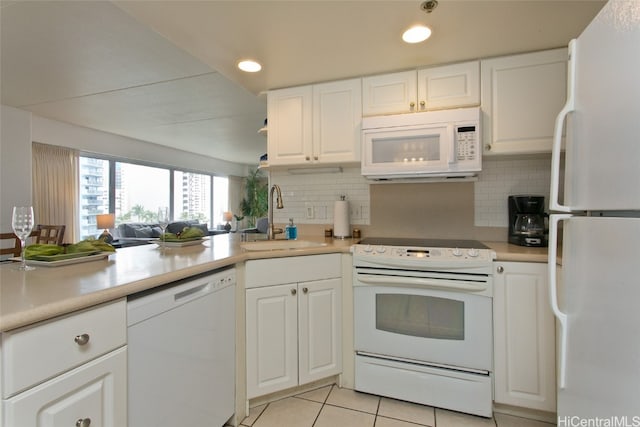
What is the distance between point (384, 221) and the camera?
96.4 inches

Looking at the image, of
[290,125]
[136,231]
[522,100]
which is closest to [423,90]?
[522,100]

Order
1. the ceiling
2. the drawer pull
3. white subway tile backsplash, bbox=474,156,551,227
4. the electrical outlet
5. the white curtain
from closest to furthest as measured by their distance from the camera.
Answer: the drawer pull
the ceiling
white subway tile backsplash, bbox=474,156,551,227
the electrical outlet
the white curtain

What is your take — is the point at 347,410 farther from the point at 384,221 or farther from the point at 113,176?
the point at 113,176

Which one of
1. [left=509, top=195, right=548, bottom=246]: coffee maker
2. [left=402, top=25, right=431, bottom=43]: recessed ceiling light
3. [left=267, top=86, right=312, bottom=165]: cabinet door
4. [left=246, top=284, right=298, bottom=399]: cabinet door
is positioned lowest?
[left=246, top=284, right=298, bottom=399]: cabinet door

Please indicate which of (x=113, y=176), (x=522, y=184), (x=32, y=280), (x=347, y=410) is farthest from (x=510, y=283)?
(x=113, y=176)

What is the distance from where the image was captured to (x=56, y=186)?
15.3 feet

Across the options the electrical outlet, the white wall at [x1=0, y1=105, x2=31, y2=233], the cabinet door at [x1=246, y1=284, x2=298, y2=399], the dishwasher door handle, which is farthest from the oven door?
the white wall at [x1=0, y1=105, x2=31, y2=233]

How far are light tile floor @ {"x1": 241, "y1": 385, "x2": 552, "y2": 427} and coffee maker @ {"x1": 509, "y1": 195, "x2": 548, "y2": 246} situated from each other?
100cm

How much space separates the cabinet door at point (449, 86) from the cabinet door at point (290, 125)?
83 cm

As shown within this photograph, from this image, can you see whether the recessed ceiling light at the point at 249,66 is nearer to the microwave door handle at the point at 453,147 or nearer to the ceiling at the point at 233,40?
the ceiling at the point at 233,40

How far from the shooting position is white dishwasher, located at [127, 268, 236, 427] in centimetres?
107

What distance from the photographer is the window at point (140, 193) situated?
17.2ft

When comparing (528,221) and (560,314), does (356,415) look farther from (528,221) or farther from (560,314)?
(528,221)

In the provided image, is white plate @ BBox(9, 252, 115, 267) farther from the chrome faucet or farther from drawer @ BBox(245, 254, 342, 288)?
the chrome faucet
